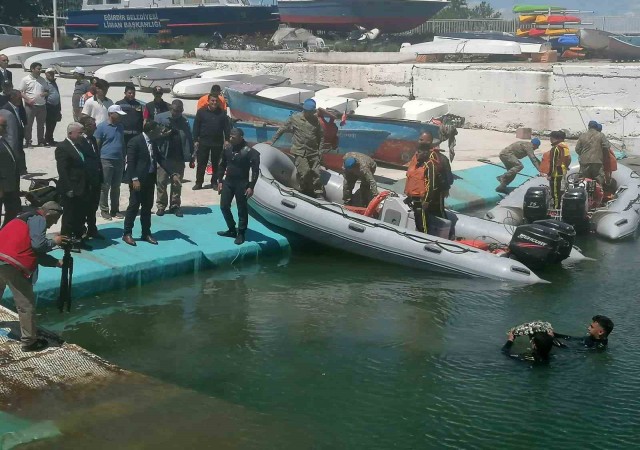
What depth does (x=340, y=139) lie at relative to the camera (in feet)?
52.6

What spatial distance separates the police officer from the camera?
11672mm

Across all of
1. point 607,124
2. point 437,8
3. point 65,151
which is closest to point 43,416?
point 65,151

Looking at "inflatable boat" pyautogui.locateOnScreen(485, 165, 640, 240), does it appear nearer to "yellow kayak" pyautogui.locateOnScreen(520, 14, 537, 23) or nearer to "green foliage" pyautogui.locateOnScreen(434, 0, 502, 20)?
"yellow kayak" pyautogui.locateOnScreen(520, 14, 537, 23)

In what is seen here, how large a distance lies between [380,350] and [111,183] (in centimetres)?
454

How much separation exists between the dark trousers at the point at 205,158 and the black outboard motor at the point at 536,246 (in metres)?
4.44

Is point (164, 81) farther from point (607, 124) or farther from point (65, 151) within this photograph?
point (65, 151)

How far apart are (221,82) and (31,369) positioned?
16.0 metres

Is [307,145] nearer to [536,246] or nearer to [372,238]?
[372,238]

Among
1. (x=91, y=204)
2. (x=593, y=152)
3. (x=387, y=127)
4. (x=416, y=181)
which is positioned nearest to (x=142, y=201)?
(x=91, y=204)

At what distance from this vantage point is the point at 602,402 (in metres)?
7.89

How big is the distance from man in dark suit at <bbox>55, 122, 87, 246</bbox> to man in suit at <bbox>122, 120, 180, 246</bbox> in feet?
2.43

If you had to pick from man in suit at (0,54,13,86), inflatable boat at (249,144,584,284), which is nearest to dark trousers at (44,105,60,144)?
man in suit at (0,54,13,86)

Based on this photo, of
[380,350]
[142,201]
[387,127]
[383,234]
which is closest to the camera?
[380,350]

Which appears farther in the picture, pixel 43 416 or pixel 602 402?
pixel 602 402
